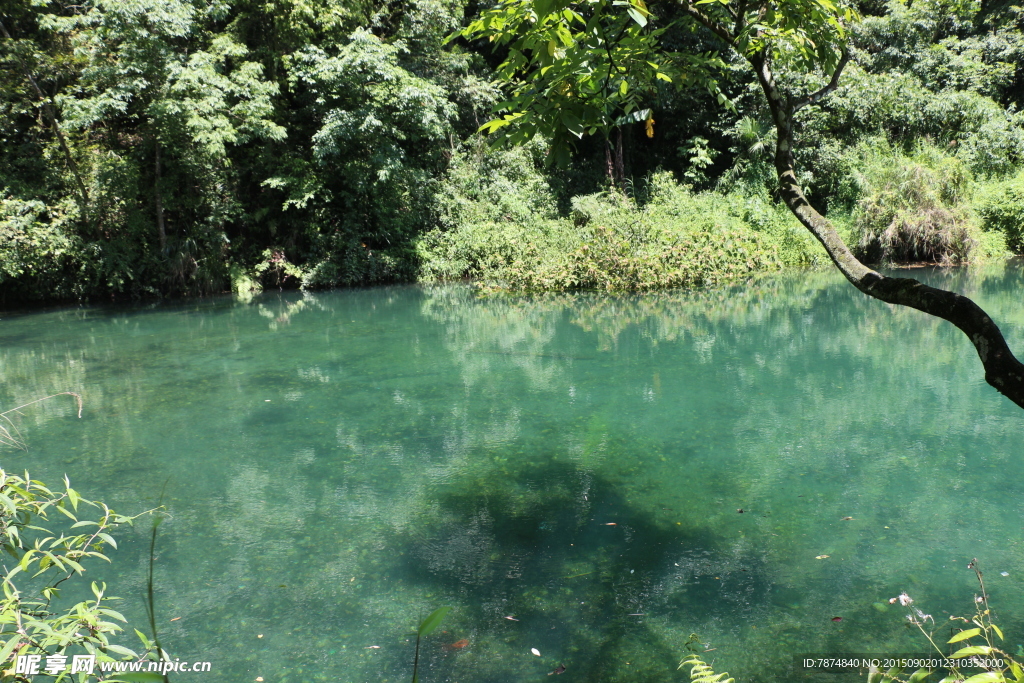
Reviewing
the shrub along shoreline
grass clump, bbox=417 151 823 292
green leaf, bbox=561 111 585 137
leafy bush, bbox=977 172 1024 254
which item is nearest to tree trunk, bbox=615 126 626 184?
grass clump, bbox=417 151 823 292

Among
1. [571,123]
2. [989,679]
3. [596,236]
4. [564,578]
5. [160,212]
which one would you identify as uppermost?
[571,123]

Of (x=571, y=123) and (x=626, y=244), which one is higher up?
(x=571, y=123)

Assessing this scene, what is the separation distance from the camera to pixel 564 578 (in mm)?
3363

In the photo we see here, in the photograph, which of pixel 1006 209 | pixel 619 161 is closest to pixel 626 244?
pixel 619 161

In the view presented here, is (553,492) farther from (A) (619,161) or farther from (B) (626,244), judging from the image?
(A) (619,161)

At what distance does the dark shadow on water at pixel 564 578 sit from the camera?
2.82 meters

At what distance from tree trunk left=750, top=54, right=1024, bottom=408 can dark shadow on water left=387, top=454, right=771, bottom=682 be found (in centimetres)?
152

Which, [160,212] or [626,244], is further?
[160,212]

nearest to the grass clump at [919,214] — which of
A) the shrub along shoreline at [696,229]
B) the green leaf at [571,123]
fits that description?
the shrub along shoreline at [696,229]

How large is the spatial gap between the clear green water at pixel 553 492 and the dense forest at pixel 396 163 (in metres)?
6.09

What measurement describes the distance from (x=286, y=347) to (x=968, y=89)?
16.2 meters

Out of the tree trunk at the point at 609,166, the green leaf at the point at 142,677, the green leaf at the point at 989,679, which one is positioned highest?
the tree trunk at the point at 609,166

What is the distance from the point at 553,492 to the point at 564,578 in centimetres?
99

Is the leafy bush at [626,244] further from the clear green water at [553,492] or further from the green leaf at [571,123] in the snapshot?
the green leaf at [571,123]
